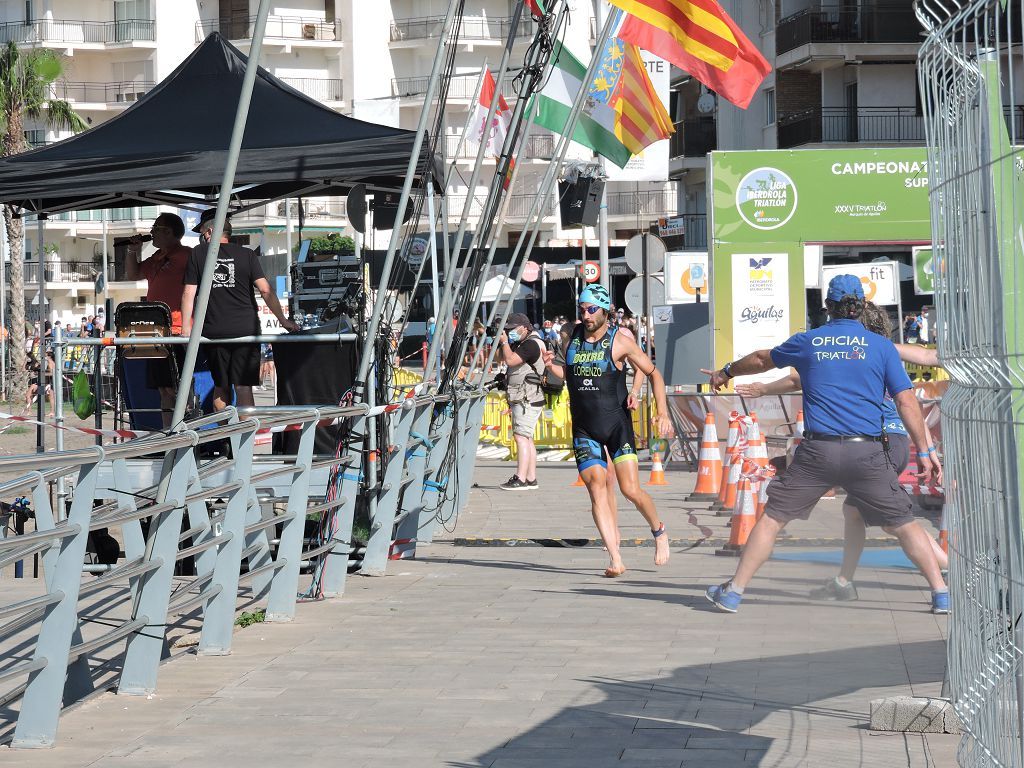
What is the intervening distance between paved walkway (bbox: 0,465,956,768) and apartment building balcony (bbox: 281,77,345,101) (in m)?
62.4

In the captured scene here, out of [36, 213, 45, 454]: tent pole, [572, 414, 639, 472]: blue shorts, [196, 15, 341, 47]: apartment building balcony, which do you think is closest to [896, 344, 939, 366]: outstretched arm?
[572, 414, 639, 472]: blue shorts

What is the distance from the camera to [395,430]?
34.3 feet

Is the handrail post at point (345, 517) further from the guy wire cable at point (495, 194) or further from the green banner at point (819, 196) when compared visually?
the green banner at point (819, 196)

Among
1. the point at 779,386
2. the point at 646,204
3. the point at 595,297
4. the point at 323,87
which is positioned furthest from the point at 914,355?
the point at 323,87

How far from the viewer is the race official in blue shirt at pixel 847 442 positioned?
8.40 metres

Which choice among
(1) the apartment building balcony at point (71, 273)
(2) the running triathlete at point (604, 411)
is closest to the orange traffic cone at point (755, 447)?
(2) the running triathlete at point (604, 411)

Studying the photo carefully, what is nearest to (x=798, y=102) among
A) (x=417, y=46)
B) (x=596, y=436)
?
(x=417, y=46)

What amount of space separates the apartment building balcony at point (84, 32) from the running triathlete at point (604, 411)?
66.2 metres

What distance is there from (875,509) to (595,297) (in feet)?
8.73

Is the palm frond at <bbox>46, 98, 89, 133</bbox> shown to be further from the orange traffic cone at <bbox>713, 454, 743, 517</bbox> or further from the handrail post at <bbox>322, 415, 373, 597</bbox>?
the handrail post at <bbox>322, 415, 373, 597</bbox>

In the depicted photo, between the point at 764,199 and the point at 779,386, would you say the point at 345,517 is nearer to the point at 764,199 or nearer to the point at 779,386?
the point at 779,386

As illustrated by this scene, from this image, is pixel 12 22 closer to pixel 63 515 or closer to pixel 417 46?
pixel 417 46

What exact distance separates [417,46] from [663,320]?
47842mm

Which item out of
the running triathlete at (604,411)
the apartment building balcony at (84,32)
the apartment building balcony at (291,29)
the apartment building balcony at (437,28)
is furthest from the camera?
the apartment building balcony at (84,32)
